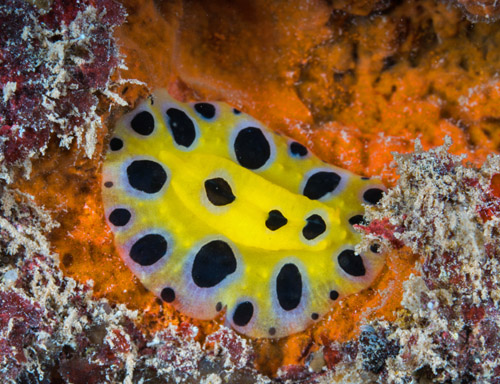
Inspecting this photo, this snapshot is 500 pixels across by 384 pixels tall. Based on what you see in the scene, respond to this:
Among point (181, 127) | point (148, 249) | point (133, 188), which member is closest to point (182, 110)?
point (181, 127)

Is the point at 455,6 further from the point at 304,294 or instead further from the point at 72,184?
the point at 72,184

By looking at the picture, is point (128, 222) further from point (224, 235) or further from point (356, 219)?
point (356, 219)

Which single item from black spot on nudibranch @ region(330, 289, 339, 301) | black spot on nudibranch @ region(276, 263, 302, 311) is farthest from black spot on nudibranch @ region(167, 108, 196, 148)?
black spot on nudibranch @ region(330, 289, 339, 301)

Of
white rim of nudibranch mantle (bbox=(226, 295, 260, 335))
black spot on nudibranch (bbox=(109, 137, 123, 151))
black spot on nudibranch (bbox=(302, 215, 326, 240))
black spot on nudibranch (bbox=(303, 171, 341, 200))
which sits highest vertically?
black spot on nudibranch (bbox=(303, 171, 341, 200))

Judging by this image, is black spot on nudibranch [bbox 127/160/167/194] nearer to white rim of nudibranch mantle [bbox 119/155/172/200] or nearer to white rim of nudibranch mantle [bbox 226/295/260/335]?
white rim of nudibranch mantle [bbox 119/155/172/200]

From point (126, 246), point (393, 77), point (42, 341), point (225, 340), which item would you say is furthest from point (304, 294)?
point (393, 77)
